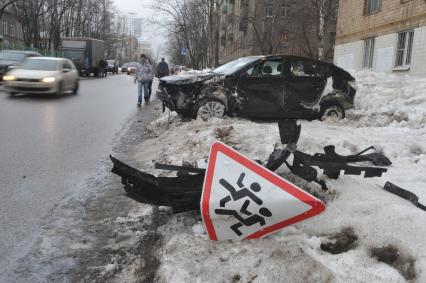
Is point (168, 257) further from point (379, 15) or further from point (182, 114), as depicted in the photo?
point (379, 15)

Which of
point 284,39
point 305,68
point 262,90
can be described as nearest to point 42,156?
point 262,90

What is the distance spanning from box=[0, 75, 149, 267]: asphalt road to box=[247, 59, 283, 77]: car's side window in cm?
331

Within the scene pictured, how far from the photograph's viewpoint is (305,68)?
1057 cm

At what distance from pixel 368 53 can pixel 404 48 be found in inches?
121

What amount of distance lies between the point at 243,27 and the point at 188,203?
50.0 meters

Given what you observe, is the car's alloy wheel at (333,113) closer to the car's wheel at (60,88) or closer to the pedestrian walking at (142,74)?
the pedestrian walking at (142,74)

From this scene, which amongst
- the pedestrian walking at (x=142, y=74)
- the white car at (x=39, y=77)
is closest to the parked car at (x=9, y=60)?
the white car at (x=39, y=77)

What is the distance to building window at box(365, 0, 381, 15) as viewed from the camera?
795 inches

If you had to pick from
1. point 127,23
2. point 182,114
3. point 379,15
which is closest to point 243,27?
point 379,15

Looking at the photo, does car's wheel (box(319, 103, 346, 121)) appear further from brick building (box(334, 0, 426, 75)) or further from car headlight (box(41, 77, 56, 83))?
car headlight (box(41, 77, 56, 83))

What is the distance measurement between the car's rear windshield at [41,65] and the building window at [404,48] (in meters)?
13.4

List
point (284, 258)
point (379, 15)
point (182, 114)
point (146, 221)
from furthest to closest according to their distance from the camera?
point (379, 15)
point (182, 114)
point (146, 221)
point (284, 258)

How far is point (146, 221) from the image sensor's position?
425 centimetres

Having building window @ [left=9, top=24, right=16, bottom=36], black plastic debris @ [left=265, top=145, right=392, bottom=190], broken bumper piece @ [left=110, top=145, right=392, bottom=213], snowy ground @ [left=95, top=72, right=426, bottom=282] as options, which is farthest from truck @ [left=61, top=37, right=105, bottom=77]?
black plastic debris @ [left=265, top=145, right=392, bottom=190]
